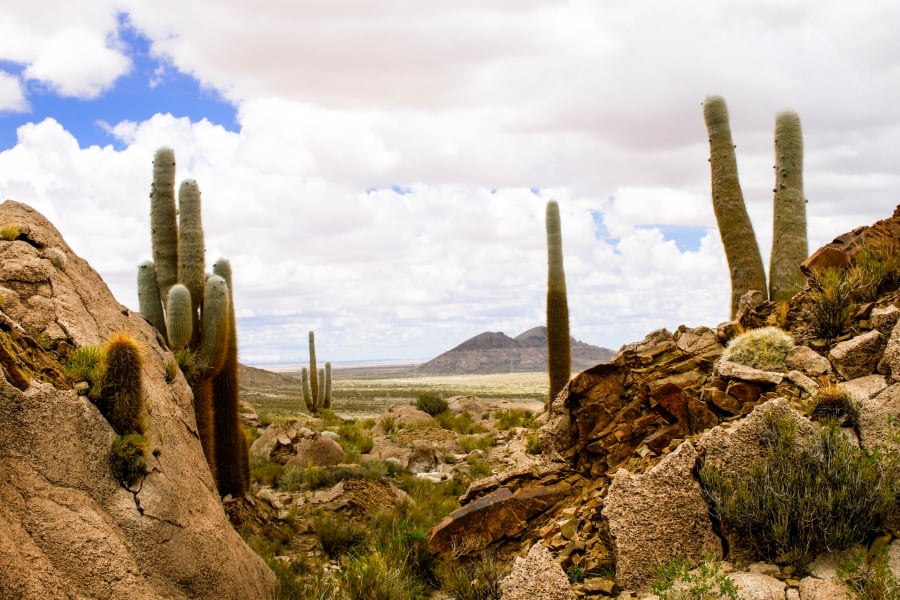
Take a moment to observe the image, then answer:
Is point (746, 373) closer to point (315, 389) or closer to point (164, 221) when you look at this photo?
point (164, 221)

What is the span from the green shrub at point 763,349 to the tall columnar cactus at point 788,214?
4.60 m

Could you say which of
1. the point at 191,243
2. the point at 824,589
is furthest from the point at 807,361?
the point at 191,243

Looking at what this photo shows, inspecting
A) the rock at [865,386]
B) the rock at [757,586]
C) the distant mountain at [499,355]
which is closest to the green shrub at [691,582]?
the rock at [757,586]

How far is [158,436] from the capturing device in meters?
7.34

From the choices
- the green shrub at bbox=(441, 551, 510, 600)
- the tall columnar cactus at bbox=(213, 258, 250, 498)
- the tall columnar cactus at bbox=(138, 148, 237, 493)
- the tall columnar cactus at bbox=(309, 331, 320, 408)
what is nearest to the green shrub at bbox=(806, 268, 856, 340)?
the green shrub at bbox=(441, 551, 510, 600)

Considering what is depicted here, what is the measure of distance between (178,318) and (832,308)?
9355 millimetres

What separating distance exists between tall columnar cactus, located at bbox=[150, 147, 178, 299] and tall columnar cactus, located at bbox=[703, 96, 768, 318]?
10.2 m

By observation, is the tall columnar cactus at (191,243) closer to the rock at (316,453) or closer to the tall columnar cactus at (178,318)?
the tall columnar cactus at (178,318)

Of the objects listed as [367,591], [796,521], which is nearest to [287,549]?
[367,591]

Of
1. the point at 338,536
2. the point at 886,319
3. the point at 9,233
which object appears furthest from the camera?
the point at 338,536

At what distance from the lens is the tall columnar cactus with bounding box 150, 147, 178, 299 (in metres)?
12.9

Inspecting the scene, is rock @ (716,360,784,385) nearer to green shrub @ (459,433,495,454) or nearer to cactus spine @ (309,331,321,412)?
green shrub @ (459,433,495,454)

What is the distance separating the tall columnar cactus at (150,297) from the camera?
12344mm

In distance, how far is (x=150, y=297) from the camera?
1256 centimetres
